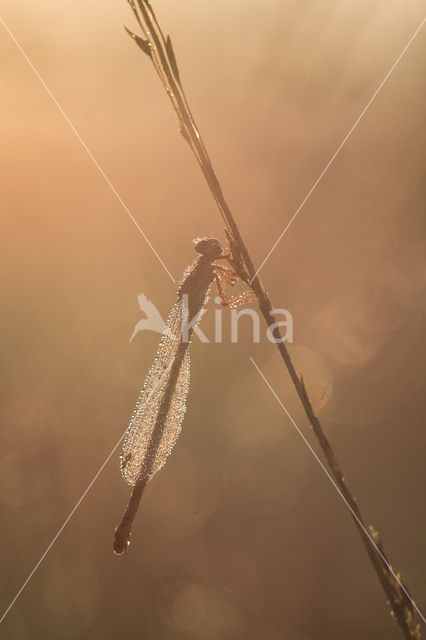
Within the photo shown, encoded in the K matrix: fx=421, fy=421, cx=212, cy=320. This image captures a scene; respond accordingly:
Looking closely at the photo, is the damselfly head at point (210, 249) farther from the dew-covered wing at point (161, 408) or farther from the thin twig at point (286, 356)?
the thin twig at point (286, 356)

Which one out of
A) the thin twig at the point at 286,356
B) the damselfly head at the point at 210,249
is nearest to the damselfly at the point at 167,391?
the damselfly head at the point at 210,249

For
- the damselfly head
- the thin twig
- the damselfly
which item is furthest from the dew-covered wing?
the thin twig

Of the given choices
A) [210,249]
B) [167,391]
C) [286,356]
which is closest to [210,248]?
[210,249]

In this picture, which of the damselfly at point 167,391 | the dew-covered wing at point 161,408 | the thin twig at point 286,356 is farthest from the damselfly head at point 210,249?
the thin twig at point 286,356

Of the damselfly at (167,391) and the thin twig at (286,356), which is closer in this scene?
the thin twig at (286,356)

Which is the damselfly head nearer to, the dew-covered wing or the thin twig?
the dew-covered wing

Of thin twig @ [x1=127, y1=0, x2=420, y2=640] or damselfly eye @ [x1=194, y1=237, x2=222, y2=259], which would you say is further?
damselfly eye @ [x1=194, y1=237, x2=222, y2=259]

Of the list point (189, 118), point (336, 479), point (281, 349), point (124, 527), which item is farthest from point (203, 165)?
point (124, 527)

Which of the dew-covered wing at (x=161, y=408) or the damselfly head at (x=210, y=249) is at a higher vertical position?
the damselfly head at (x=210, y=249)

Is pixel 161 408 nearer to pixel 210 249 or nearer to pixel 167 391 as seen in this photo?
pixel 167 391
